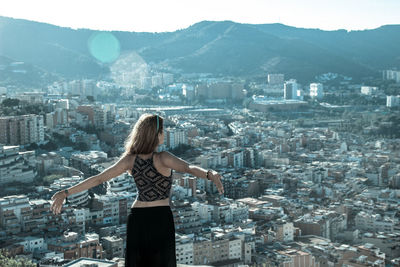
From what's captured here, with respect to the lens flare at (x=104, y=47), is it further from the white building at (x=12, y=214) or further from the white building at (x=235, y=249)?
the white building at (x=235, y=249)

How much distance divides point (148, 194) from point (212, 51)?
3445 cm

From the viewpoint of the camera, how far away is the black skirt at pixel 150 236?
3.44 ft

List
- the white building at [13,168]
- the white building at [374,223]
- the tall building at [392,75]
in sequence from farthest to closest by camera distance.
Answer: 1. the tall building at [392,75]
2. the white building at [13,168]
3. the white building at [374,223]

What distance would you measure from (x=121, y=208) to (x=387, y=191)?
4.16 metres

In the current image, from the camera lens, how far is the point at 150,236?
1047 millimetres

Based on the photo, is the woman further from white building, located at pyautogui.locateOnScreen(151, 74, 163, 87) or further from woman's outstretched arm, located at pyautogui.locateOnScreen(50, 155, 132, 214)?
white building, located at pyautogui.locateOnScreen(151, 74, 163, 87)

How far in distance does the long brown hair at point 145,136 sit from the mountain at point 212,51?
29.3 metres

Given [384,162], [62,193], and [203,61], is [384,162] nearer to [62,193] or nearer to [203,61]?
[62,193]

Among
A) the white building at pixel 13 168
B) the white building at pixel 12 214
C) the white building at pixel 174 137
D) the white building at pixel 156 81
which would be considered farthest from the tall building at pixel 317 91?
the white building at pixel 12 214

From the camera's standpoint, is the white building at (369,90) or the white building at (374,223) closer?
the white building at (374,223)

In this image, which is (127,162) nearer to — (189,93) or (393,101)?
(393,101)

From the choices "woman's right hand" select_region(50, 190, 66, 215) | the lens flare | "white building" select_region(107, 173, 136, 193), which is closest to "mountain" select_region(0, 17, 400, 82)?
the lens flare

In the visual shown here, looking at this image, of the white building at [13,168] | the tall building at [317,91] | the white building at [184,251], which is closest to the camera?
the white building at [184,251]

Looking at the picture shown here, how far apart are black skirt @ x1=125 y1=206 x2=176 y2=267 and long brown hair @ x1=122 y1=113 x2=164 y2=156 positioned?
108 mm
